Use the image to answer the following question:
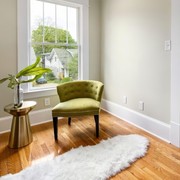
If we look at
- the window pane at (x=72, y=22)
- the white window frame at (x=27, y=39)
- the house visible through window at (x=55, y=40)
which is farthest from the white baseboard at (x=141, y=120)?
the window pane at (x=72, y=22)

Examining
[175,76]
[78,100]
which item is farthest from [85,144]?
[175,76]

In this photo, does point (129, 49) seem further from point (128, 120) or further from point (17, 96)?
point (17, 96)

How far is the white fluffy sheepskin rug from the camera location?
1.48 metres

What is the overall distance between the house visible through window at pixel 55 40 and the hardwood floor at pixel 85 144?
87 centimetres

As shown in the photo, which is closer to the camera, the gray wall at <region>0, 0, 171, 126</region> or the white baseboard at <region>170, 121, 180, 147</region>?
Answer: the white baseboard at <region>170, 121, 180, 147</region>

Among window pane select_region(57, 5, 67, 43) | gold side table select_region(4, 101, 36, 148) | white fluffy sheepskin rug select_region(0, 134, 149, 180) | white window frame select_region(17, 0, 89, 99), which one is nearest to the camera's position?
white fluffy sheepskin rug select_region(0, 134, 149, 180)

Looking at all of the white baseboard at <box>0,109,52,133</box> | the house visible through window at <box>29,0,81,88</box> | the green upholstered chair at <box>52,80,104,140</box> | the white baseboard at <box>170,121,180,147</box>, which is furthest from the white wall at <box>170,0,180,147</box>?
the white baseboard at <box>0,109,52,133</box>

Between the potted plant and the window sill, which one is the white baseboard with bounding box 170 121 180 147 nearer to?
the potted plant

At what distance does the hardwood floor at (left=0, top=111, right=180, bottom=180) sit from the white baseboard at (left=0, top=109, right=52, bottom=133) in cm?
10

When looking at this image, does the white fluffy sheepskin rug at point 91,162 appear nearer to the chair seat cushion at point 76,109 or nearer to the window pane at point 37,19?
the chair seat cushion at point 76,109

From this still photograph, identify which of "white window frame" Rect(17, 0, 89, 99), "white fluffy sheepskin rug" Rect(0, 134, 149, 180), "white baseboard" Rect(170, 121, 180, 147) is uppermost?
"white window frame" Rect(17, 0, 89, 99)

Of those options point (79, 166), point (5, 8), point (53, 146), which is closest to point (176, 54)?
point (79, 166)

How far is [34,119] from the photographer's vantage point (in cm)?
272

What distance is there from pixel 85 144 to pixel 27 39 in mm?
1764
